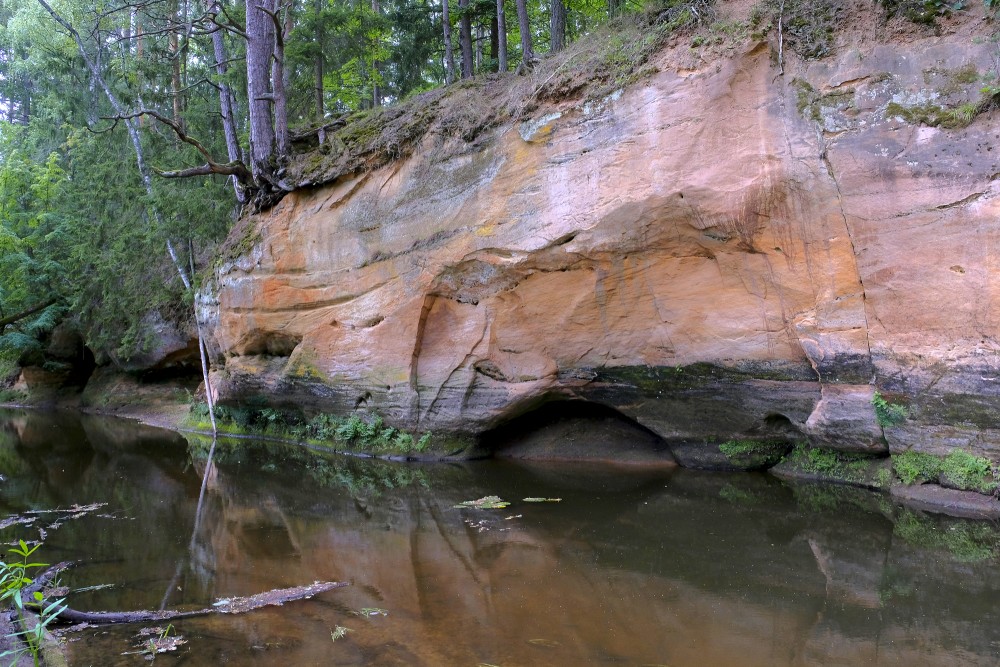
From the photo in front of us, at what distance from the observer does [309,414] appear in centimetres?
1395

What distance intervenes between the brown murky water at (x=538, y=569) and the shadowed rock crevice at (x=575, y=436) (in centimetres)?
116

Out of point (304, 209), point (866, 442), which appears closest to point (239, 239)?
point (304, 209)

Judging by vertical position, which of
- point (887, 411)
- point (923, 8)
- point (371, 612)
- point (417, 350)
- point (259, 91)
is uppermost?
point (259, 91)

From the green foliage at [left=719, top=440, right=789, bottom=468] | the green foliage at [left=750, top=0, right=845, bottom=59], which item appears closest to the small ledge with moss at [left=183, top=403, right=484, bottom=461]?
the green foliage at [left=719, top=440, right=789, bottom=468]

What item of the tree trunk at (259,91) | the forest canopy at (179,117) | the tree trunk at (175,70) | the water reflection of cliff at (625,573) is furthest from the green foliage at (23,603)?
the tree trunk at (175,70)

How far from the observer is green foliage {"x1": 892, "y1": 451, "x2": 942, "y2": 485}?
7.86 m

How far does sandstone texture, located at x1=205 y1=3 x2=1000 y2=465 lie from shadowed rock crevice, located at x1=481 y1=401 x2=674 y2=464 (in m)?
0.75

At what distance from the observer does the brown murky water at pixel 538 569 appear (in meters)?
4.47

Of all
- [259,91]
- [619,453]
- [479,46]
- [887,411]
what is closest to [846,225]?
[887,411]

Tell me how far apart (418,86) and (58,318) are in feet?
46.2

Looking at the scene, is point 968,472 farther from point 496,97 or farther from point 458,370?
point 496,97

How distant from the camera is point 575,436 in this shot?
12023mm

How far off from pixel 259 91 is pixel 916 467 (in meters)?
13.7

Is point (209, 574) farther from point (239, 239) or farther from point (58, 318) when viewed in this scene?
point (58, 318)
